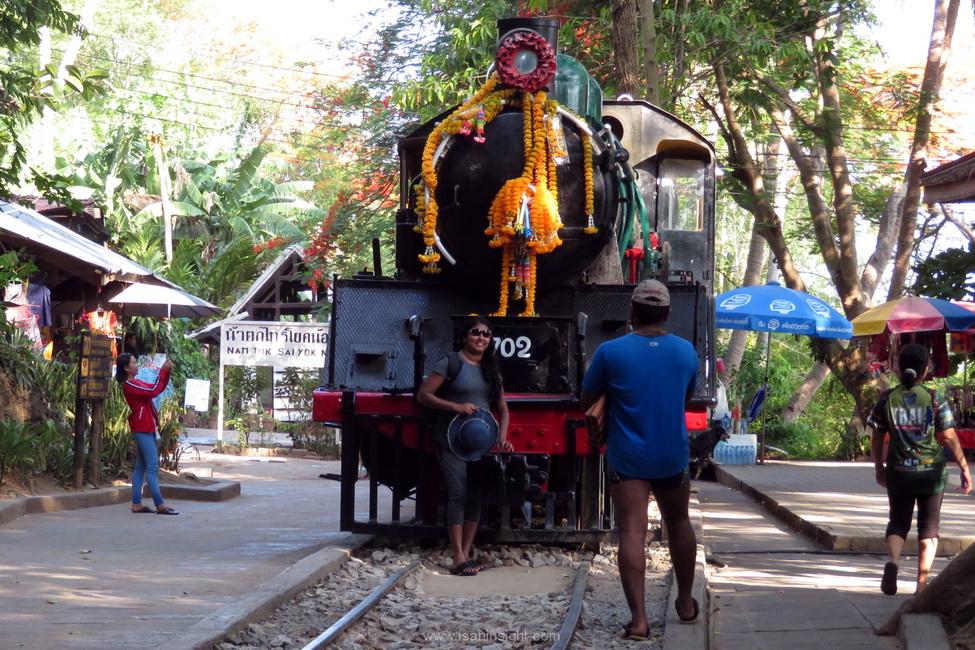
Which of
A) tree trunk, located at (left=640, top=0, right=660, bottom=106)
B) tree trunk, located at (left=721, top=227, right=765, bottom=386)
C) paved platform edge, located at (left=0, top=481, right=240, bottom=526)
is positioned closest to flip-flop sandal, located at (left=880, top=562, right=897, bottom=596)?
paved platform edge, located at (left=0, top=481, right=240, bottom=526)

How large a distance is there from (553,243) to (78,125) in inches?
1345

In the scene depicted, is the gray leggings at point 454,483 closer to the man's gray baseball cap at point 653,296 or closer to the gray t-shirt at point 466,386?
the gray t-shirt at point 466,386

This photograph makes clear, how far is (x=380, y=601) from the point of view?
6785 mm

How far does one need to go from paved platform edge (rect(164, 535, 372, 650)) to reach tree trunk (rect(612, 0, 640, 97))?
27.6 feet

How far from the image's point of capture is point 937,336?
18.2 metres

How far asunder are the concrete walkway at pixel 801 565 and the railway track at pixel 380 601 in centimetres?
72

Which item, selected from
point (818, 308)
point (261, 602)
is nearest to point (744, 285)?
point (818, 308)

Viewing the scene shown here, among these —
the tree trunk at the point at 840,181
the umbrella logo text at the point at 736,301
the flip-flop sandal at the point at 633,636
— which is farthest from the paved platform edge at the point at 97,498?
the tree trunk at the point at 840,181

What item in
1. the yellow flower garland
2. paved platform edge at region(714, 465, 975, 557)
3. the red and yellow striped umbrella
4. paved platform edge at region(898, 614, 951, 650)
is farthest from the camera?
the red and yellow striped umbrella

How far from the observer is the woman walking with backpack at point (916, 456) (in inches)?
→ 278

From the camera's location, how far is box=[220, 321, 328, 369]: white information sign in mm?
22188

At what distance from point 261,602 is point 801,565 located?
444 cm

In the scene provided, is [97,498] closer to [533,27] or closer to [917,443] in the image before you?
[533,27]

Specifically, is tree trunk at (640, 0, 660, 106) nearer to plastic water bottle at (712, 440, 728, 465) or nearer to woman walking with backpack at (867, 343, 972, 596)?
plastic water bottle at (712, 440, 728, 465)
